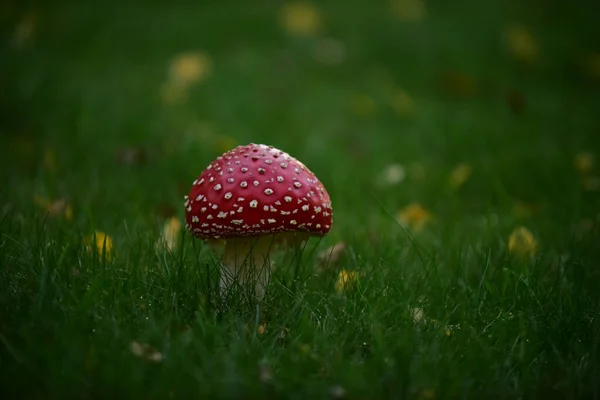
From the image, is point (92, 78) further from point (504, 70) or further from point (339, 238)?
point (504, 70)

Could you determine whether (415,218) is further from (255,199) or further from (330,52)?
(330,52)

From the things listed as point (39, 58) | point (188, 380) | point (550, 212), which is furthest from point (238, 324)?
point (39, 58)

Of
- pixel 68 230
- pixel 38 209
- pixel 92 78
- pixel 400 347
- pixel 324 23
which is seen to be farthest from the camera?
pixel 324 23

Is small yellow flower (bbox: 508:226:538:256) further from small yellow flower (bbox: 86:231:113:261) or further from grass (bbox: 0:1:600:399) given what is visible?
small yellow flower (bbox: 86:231:113:261)

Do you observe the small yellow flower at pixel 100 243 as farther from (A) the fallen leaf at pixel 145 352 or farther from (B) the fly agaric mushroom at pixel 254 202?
(A) the fallen leaf at pixel 145 352

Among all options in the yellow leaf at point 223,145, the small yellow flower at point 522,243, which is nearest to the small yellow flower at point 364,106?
the yellow leaf at point 223,145

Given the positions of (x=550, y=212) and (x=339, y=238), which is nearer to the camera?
(x=339, y=238)
